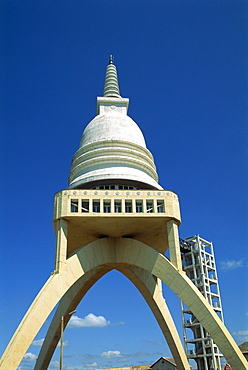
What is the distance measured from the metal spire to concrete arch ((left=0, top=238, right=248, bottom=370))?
21426 mm

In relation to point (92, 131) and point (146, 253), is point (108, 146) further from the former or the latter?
point (146, 253)

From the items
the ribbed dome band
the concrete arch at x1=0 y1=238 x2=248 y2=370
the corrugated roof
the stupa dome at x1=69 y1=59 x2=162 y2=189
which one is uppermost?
the ribbed dome band

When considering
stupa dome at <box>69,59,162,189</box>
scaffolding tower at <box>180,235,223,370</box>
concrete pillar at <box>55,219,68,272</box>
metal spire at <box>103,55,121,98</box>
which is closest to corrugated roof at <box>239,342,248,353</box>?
scaffolding tower at <box>180,235,223,370</box>

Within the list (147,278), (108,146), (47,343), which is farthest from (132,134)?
(47,343)

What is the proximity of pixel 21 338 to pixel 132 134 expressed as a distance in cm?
2382

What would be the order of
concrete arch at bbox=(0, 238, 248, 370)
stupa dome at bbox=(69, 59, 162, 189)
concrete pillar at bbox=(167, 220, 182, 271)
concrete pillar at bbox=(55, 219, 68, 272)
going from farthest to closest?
1. stupa dome at bbox=(69, 59, 162, 189)
2. concrete pillar at bbox=(167, 220, 182, 271)
3. concrete pillar at bbox=(55, 219, 68, 272)
4. concrete arch at bbox=(0, 238, 248, 370)

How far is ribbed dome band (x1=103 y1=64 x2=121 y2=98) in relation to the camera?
167 ft

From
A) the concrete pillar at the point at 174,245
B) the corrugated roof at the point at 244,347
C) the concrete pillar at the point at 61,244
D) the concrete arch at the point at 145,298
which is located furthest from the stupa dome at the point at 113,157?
the corrugated roof at the point at 244,347

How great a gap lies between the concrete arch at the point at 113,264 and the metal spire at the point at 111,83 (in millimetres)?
21426

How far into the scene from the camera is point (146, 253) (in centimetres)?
3500

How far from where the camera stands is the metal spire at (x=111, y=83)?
50.8 meters

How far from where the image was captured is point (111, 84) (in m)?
52.5

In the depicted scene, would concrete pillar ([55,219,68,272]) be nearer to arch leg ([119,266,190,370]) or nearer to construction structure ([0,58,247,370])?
construction structure ([0,58,247,370])

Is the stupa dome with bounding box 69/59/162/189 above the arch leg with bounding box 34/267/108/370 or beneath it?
above
